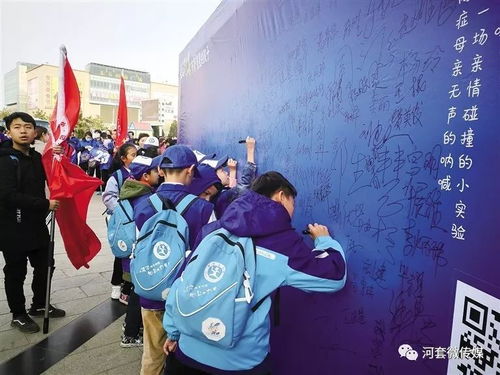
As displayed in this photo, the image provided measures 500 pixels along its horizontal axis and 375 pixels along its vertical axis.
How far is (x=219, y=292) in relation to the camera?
4.80 feet

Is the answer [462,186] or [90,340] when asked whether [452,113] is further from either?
[90,340]

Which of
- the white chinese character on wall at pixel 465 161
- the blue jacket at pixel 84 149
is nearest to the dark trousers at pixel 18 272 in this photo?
the white chinese character on wall at pixel 465 161

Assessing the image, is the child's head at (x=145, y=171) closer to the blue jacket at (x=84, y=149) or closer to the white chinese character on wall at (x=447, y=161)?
the white chinese character on wall at (x=447, y=161)

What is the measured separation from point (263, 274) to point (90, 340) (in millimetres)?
2612

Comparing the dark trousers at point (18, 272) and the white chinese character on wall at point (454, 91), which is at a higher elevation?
the white chinese character on wall at point (454, 91)

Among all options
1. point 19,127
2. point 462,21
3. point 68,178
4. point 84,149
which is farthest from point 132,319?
point 84,149

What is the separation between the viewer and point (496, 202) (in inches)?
46.8

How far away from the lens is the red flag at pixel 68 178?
3.42 meters

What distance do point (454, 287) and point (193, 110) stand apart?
5141 mm

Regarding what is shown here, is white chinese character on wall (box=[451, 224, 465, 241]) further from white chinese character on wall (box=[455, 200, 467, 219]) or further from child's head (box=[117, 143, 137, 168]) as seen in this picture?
child's head (box=[117, 143, 137, 168])

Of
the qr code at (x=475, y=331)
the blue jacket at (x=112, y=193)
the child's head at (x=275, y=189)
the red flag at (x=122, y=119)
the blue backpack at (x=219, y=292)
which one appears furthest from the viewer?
the red flag at (x=122, y=119)

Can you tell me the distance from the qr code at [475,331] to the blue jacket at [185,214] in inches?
55.3

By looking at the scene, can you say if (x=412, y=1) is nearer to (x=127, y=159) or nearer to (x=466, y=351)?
(x=466, y=351)
